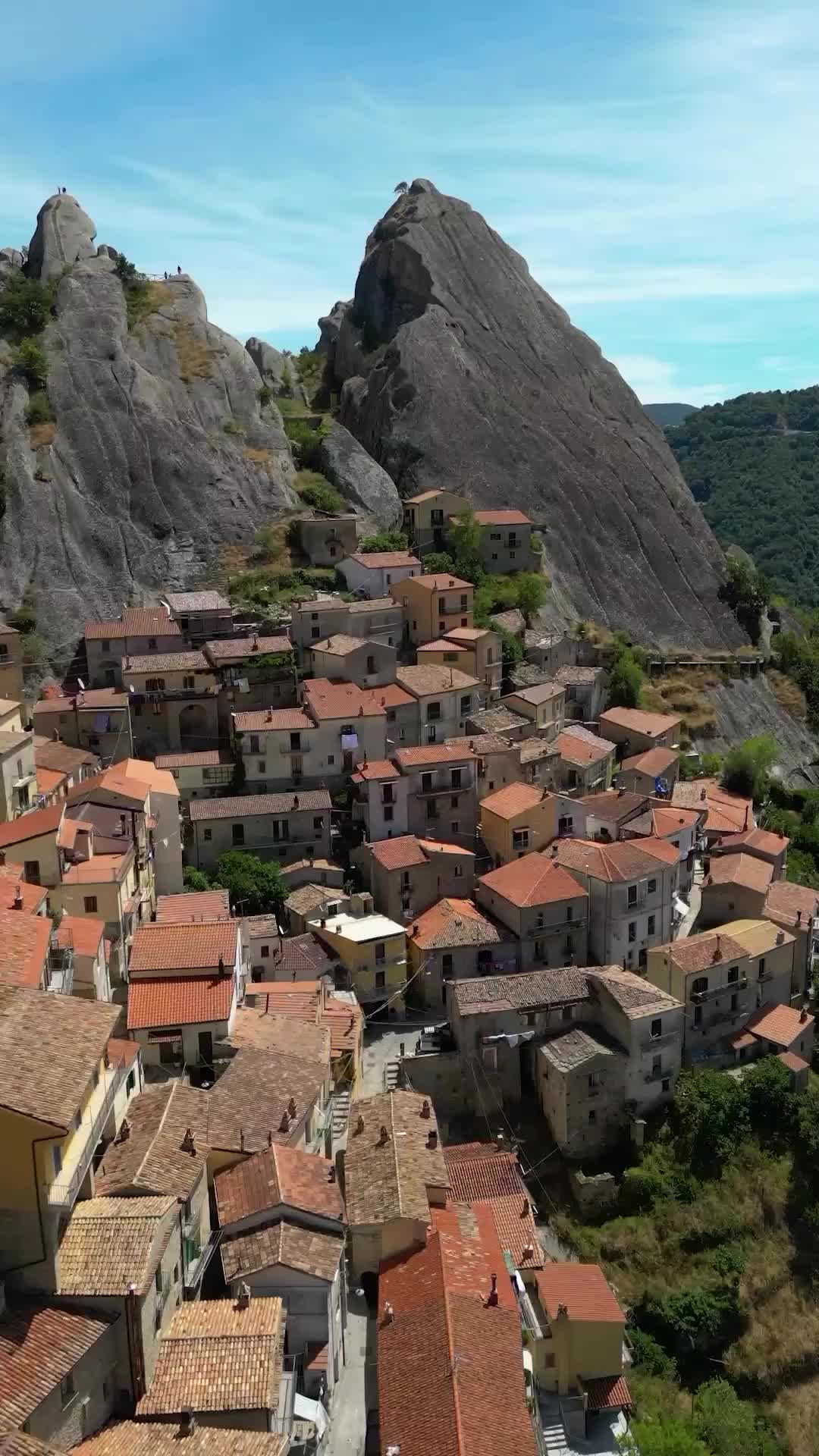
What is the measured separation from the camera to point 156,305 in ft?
258

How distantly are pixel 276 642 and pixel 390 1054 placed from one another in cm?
2284

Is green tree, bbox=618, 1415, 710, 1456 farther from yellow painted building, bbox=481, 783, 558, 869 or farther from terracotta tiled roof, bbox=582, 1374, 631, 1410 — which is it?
yellow painted building, bbox=481, 783, 558, 869

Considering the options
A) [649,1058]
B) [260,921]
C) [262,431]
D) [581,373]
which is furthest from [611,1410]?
[581,373]

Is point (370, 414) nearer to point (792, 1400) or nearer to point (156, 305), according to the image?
point (156, 305)

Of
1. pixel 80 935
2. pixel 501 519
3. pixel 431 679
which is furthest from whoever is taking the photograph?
pixel 501 519

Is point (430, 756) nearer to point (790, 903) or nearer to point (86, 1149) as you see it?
point (790, 903)

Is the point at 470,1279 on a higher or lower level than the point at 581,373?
lower

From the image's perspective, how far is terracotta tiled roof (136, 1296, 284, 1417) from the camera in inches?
893

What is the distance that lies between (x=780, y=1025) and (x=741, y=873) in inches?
286

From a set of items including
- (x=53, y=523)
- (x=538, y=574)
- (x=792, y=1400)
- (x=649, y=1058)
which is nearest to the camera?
(x=792, y=1400)

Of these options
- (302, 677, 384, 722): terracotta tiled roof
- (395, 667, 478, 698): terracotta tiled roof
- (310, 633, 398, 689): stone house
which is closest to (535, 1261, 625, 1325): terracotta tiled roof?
(302, 677, 384, 722): terracotta tiled roof

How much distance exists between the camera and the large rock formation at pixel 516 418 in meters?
79.9

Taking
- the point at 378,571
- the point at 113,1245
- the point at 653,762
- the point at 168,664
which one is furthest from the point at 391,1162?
the point at 378,571

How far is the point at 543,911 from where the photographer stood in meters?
44.4
